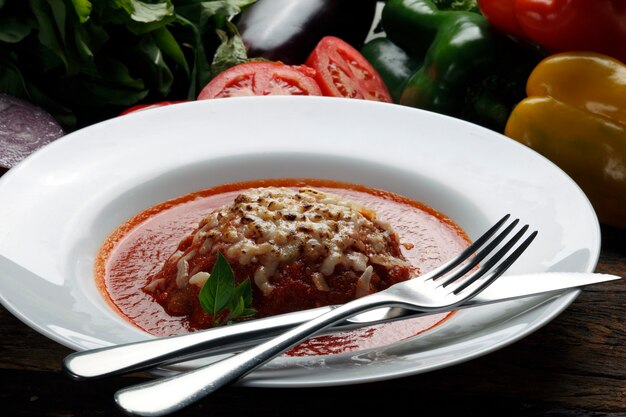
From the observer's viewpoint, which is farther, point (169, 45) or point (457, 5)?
point (457, 5)

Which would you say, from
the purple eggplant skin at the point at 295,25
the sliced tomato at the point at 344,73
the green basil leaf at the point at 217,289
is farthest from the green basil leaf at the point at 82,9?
the green basil leaf at the point at 217,289

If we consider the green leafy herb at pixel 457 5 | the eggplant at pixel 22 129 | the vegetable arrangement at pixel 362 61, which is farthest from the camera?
the green leafy herb at pixel 457 5

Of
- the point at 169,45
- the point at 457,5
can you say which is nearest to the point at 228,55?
the point at 169,45

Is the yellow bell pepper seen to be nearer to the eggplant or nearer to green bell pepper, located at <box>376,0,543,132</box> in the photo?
green bell pepper, located at <box>376,0,543,132</box>

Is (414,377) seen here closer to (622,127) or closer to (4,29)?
(622,127)

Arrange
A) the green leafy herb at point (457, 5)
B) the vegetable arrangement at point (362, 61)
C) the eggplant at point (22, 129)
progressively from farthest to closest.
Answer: the green leafy herb at point (457, 5)
the eggplant at point (22, 129)
the vegetable arrangement at point (362, 61)

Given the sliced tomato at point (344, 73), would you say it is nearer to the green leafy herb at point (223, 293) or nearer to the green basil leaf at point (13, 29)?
the green basil leaf at point (13, 29)

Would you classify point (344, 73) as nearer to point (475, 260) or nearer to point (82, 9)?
point (82, 9)
